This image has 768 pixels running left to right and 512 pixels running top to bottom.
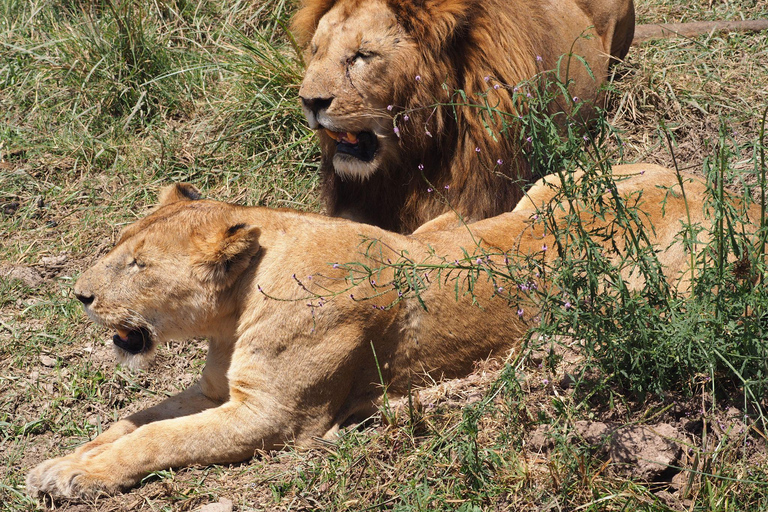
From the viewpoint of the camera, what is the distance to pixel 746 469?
9.44ft

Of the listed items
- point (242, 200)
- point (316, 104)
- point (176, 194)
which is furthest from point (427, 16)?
point (242, 200)

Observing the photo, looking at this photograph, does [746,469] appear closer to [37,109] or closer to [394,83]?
[394,83]

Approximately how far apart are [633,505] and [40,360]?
2946 millimetres

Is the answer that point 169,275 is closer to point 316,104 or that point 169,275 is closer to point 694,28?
point 316,104

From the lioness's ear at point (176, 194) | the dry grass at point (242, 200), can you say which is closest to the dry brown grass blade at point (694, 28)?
the dry grass at point (242, 200)

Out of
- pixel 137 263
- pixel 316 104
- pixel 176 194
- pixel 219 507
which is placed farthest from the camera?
pixel 316 104

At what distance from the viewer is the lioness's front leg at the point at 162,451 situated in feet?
11.1

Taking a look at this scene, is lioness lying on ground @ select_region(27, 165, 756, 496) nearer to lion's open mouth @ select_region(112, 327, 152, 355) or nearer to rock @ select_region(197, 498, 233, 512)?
lion's open mouth @ select_region(112, 327, 152, 355)

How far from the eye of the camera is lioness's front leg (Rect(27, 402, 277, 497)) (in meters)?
3.38

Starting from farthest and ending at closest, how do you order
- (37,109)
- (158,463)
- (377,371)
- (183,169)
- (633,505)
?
(37,109) → (183,169) → (377,371) → (158,463) → (633,505)

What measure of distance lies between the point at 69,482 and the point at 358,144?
2134 millimetres

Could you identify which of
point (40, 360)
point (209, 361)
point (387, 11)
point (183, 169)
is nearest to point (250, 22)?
point (183, 169)

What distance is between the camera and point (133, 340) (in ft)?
12.0

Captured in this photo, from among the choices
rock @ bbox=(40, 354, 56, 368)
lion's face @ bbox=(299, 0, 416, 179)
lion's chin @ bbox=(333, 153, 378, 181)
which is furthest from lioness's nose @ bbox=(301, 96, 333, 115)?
rock @ bbox=(40, 354, 56, 368)
